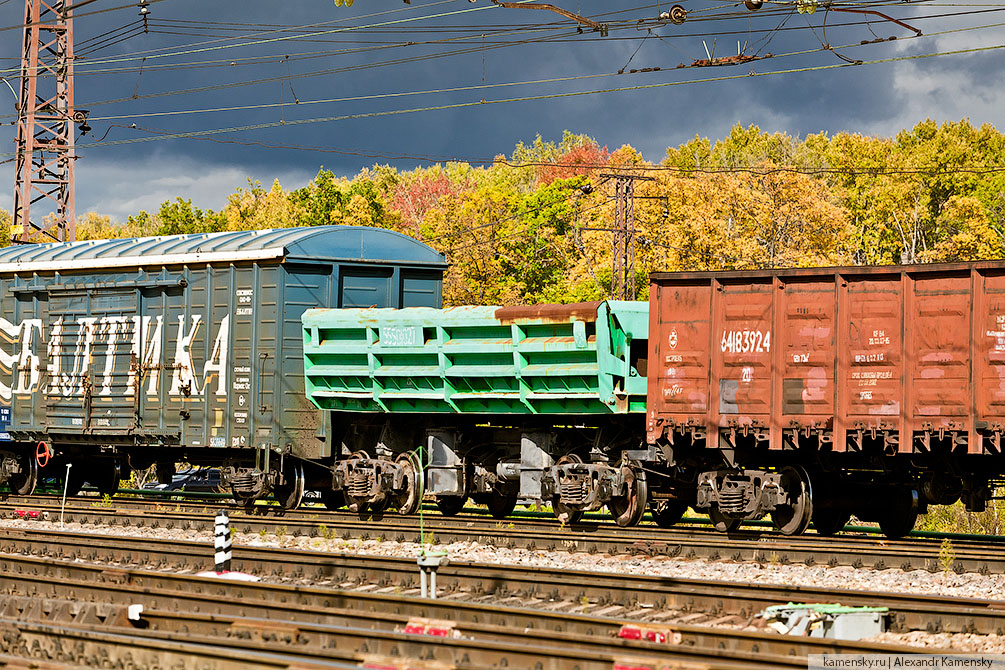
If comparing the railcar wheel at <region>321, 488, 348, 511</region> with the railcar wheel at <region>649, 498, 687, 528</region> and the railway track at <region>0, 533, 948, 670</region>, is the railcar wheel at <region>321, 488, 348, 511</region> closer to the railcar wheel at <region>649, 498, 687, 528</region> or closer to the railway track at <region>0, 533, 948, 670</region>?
the railcar wheel at <region>649, 498, 687, 528</region>

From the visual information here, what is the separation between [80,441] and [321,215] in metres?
46.1

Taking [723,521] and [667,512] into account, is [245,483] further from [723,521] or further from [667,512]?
[723,521]

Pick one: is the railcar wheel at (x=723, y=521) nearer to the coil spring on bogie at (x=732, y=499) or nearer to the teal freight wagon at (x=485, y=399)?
the coil spring on bogie at (x=732, y=499)

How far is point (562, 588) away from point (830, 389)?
18.9ft

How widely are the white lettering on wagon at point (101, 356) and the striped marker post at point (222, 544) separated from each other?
24.0ft

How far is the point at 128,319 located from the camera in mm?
21156

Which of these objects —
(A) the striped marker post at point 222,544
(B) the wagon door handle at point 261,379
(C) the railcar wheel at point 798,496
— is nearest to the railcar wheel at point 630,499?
(C) the railcar wheel at point 798,496

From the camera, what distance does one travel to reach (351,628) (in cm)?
894

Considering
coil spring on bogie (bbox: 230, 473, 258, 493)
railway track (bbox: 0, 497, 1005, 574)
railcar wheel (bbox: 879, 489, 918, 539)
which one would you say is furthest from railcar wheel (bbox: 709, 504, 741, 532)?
coil spring on bogie (bbox: 230, 473, 258, 493)

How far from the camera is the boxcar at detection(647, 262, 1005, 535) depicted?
14.5 meters

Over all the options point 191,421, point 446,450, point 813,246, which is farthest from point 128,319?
point 813,246

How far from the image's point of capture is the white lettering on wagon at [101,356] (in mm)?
20141

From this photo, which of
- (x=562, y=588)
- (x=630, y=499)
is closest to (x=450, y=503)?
(x=630, y=499)

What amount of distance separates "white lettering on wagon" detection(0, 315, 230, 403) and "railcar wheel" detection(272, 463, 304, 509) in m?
1.85
